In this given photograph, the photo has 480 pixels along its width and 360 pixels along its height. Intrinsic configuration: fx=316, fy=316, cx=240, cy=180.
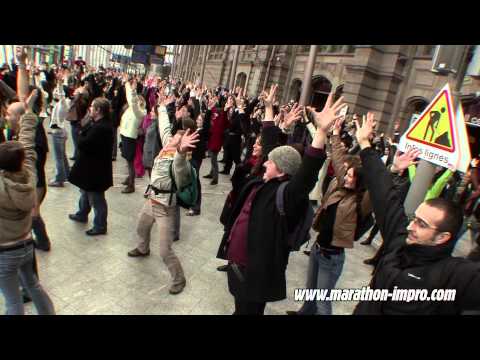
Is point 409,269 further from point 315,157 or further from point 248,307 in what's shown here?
point 248,307

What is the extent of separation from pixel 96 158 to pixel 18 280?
2.19 m

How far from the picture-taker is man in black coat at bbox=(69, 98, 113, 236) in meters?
4.38

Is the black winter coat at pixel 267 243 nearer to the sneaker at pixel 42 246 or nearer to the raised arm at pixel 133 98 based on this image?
the sneaker at pixel 42 246

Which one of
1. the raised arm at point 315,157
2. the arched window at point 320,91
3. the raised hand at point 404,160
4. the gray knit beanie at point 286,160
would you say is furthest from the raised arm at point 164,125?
the arched window at point 320,91

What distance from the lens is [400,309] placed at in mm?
1726

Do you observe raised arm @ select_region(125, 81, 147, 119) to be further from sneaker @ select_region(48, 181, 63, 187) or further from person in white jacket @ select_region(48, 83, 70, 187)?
sneaker @ select_region(48, 181, 63, 187)

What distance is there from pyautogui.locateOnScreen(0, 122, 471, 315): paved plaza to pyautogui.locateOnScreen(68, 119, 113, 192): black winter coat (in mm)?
808

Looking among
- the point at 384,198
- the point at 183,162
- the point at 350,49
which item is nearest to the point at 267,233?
the point at 384,198

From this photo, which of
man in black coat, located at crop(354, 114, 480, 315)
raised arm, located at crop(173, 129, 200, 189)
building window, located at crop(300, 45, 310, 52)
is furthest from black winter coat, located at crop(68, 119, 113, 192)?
building window, located at crop(300, 45, 310, 52)

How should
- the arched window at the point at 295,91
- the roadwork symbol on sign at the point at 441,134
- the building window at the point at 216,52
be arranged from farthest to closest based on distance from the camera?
the building window at the point at 216,52
the arched window at the point at 295,91
the roadwork symbol on sign at the point at 441,134

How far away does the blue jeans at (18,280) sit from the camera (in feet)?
7.91

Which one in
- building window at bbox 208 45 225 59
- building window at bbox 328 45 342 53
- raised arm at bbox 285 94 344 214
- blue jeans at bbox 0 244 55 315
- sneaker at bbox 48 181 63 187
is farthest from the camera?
building window at bbox 208 45 225 59

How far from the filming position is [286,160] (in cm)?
247
